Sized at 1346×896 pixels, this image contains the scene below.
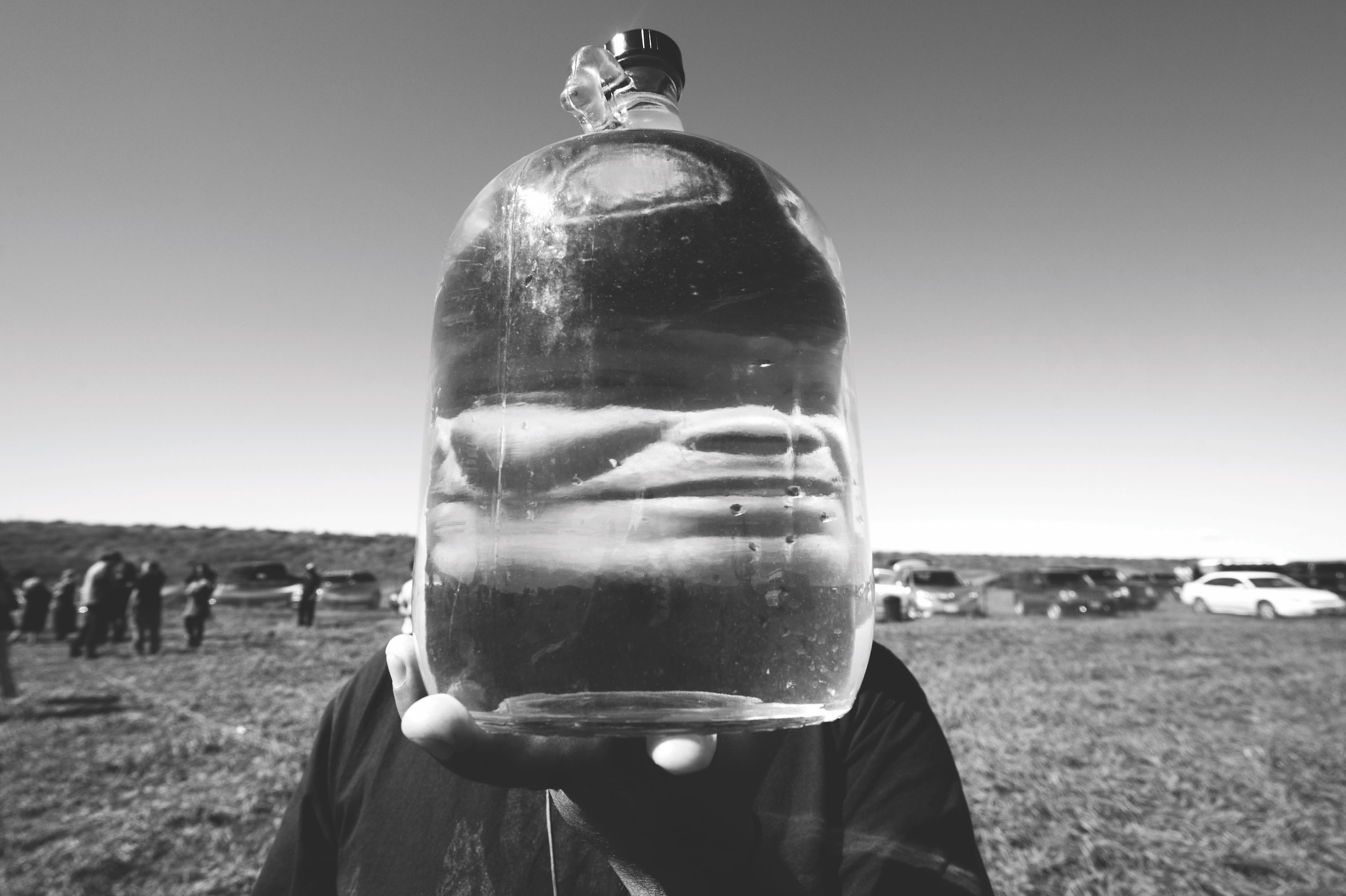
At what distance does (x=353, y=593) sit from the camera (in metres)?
24.5

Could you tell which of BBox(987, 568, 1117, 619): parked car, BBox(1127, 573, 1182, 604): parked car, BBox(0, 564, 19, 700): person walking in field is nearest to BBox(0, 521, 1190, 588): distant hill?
BBox(1127, 573, 1182, 604): parked car

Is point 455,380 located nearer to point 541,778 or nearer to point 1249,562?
point 541,778

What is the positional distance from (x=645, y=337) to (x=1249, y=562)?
4728 cm

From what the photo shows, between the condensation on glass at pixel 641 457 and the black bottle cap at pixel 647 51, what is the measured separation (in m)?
0.06

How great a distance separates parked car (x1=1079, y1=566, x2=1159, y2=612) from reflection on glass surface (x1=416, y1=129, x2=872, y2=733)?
83.0 feet

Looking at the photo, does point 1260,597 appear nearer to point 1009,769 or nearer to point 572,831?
point 1009,769

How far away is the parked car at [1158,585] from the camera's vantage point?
25328 mm

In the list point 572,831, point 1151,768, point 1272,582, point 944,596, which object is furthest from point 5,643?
point 1272,582

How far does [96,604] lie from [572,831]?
48.6 ft

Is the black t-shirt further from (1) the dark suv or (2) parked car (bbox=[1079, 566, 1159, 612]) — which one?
(1) the dark suv

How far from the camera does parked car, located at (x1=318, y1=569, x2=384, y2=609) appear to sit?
24.4 meters

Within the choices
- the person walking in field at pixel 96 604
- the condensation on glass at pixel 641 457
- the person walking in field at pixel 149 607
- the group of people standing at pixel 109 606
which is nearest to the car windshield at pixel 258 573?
the group of people standing at pixel 109 606

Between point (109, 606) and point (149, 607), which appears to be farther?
point (109, 606)

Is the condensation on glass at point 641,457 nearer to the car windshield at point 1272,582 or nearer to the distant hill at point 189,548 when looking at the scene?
the car windshield at point 1272,582
